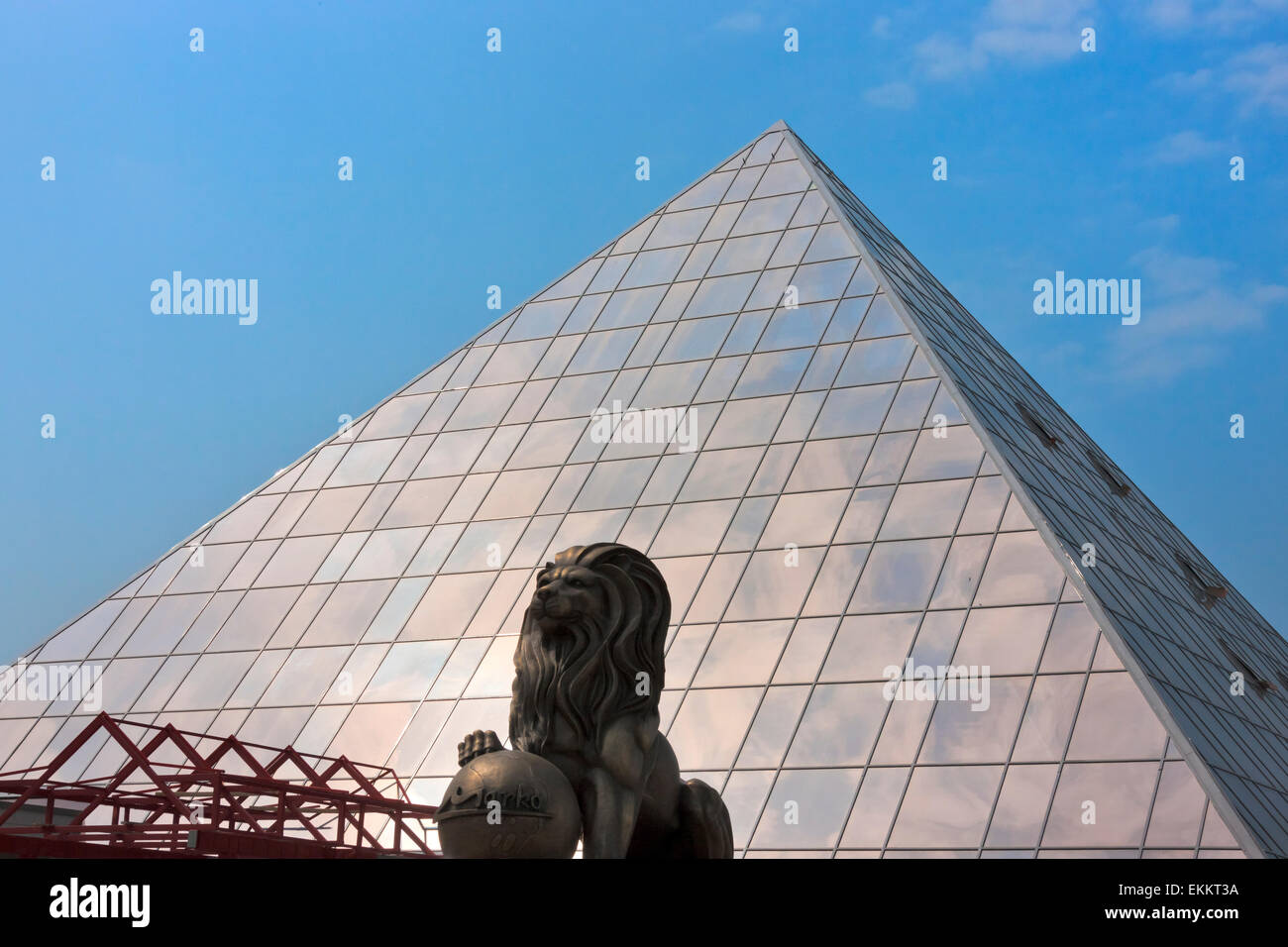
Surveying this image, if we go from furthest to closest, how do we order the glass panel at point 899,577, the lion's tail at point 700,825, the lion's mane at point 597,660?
the glass panel at point 899,577
the lion's tail at point 700,825
the lion's mane at point 597,660

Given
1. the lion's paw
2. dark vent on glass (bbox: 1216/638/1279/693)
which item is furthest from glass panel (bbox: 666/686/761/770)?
the lion's paw

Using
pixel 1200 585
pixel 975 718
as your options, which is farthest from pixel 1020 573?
pixel 1200 585

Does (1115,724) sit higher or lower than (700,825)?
higher

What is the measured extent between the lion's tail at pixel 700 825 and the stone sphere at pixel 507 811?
1027 millimetres

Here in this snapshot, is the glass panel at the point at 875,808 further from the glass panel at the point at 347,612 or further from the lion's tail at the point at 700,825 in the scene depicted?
the glass panel at the point at 347,612

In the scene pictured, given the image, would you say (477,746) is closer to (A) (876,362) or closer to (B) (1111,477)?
(A) (876,362)

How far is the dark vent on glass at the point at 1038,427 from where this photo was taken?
23141 mm

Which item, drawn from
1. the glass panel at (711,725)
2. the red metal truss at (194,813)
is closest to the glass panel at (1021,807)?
the glass panel at (711,725)

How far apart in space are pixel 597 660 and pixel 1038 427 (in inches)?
689

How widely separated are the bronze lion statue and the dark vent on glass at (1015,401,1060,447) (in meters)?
16.1

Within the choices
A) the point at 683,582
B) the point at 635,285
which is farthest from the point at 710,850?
the point at 635,285

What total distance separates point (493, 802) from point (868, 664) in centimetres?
979

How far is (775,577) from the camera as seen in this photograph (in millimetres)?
17906
